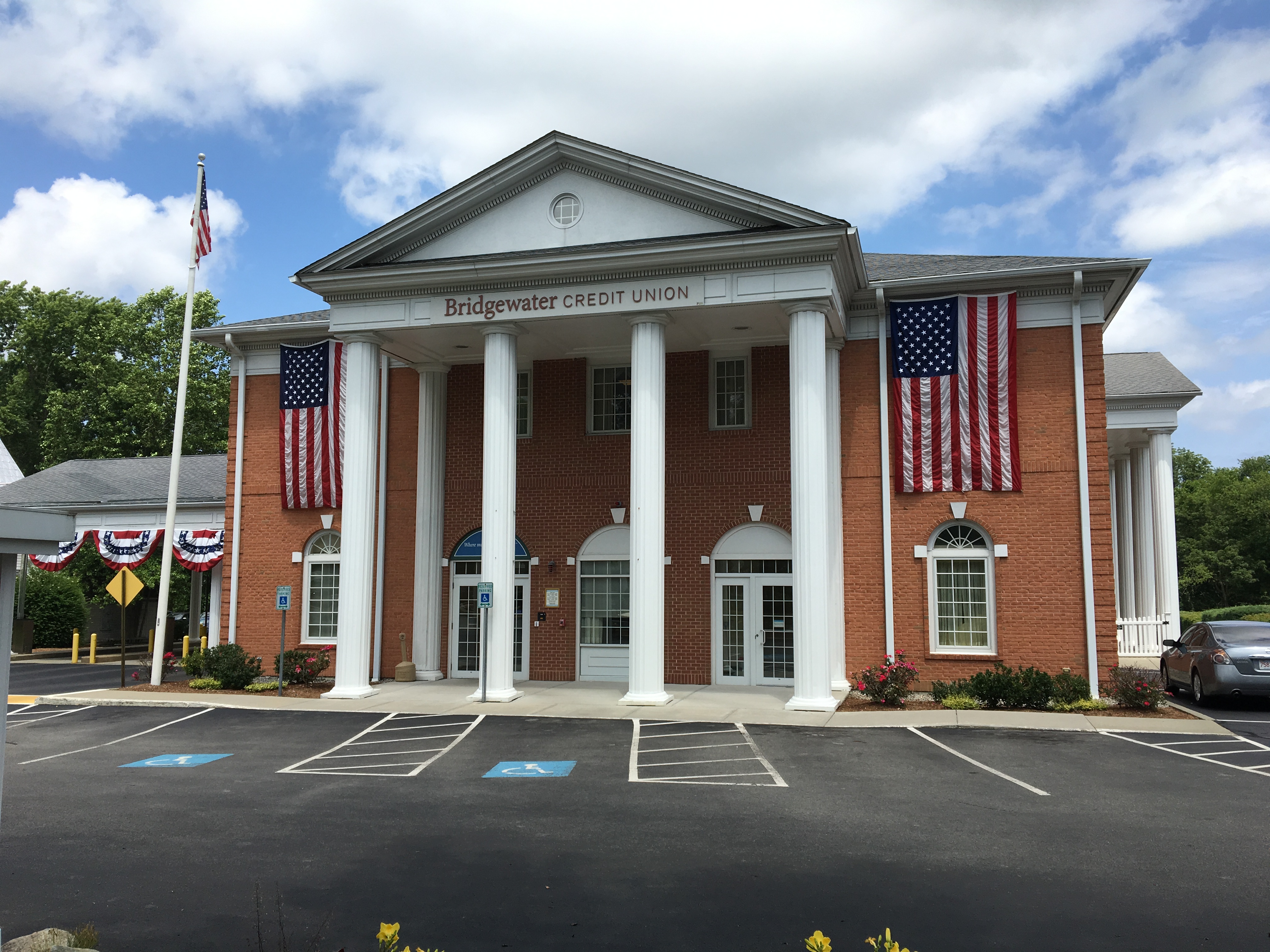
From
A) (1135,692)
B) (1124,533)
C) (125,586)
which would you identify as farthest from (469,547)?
(1124,533)

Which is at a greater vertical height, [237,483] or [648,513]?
[237,483]

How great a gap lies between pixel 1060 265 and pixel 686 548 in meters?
9.33

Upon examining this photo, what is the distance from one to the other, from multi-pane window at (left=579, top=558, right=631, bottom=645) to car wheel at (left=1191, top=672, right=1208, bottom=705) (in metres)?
11.0

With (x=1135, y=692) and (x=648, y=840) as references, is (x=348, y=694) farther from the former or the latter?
(x=1135, y=692)

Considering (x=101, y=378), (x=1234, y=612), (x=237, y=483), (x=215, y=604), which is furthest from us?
(x=101, y=378)

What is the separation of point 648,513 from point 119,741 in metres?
9.33

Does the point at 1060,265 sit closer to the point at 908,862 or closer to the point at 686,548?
the point at 686,548

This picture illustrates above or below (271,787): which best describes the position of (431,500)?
above

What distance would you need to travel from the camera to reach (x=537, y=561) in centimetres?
2256

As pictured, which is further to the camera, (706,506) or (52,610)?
(52,610)

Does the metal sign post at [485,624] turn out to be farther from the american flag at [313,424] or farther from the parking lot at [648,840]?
the american flag at [313,424]

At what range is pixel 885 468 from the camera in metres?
20.3

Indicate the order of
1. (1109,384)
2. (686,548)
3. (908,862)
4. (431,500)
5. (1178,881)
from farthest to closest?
1. (1109,384)
2. (431,500)
3. (686,548)
4. (908,862)
5. (1178,881)

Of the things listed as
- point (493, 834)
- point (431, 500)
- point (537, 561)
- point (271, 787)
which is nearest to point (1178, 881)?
point (493, 834)
